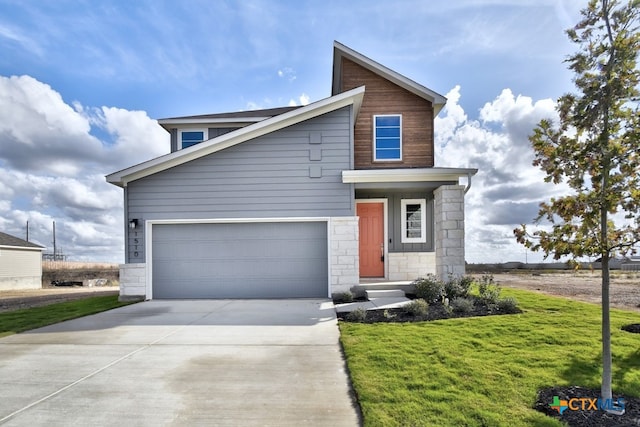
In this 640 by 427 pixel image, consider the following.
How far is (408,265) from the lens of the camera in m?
11.8

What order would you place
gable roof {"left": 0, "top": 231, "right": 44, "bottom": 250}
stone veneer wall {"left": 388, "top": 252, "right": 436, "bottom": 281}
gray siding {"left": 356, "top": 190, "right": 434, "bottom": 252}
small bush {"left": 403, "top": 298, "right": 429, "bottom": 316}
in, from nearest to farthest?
small bush {"left": 403, "top": 298, "right": 429, "bottom": 316} < stone veneer wall {"left": 388, "top": 252, "right": 436, "bottom": 281} < gray siding {"left": 356, "top": 190, "right": 434, "bottom": 252} < gable roof {"left": 0, "top": 231, "right": 44, "bottom": 250}

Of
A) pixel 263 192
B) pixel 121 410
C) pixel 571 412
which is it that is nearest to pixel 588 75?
pixel 571 412

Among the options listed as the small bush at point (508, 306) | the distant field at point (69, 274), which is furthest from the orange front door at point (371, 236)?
the distant field at point (69, 274)

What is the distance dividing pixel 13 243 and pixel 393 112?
2493 centimetres

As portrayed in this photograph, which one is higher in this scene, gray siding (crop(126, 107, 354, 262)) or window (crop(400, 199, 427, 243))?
gray siding (crop(126, 107, 354, 262))

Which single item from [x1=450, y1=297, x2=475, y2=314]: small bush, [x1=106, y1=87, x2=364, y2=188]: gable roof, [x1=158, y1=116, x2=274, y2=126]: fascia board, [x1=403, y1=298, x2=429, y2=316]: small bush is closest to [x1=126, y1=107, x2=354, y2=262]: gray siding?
[x1=106, y1=87, x2=364, y2=188]: gable roof

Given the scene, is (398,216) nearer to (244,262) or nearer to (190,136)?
(244,262)

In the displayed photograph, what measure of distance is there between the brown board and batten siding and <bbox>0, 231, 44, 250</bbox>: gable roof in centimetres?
2303

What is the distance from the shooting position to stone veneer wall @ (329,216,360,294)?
1016 cm

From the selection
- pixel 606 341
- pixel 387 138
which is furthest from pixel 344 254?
pixel 606 341

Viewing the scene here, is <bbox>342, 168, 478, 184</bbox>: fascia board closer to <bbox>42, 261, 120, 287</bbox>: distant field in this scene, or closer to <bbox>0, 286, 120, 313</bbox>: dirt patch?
<bbox>0, 286, 120, 313</bbox>: dirt patch

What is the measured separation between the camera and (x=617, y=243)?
3.70 meters

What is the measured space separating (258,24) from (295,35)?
109cm

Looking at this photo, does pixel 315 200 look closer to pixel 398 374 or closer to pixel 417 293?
pixel 417 293
